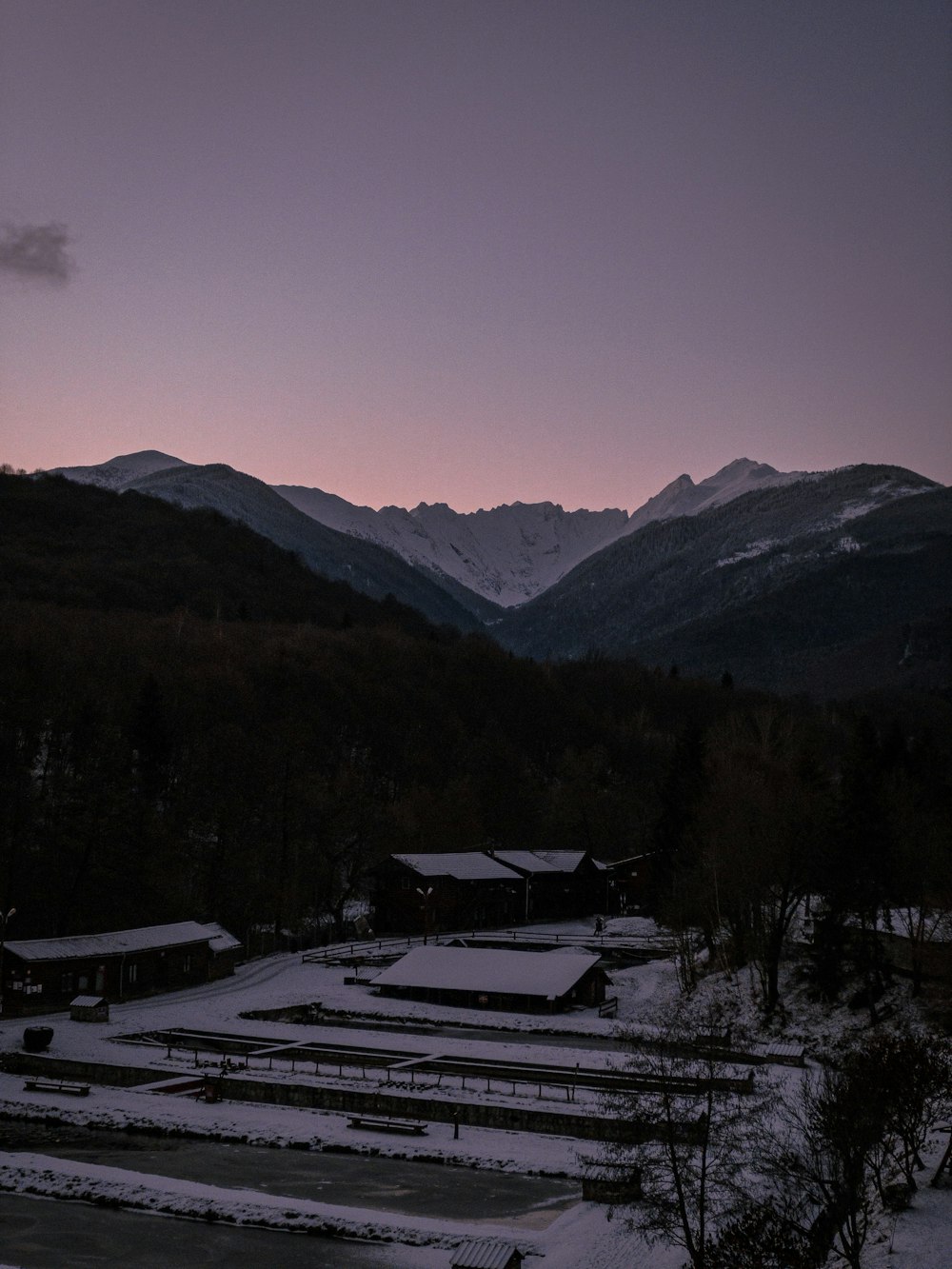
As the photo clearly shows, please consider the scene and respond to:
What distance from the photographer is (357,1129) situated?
124 ft

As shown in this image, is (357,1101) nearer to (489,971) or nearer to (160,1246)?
(160,1246)

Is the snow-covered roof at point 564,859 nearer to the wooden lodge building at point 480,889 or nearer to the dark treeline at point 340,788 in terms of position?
the wooden lodge building at point 480,889

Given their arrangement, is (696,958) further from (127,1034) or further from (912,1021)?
(127,1034)

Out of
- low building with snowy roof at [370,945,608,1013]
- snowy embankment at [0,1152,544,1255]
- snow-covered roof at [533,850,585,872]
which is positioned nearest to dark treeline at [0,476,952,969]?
low building with snowy roof at [370,945,608,1013]

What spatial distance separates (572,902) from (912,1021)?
4914 centimetres

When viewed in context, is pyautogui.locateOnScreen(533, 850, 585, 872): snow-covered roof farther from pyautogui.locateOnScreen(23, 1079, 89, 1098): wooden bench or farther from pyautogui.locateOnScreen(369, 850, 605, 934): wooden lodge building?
pyautogui.locateOnScreen(23, 1079, 89, 1098): wooden bench

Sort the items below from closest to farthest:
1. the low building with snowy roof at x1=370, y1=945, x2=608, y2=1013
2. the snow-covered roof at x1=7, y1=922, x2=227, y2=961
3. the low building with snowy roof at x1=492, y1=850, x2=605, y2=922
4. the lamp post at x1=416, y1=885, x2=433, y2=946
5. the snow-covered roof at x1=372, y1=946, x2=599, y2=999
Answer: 1. the snow-covered roof at x1=7, y1=922, x2=227, y2=961
2. the low building with snowy roof at x1=370, y1=945, x2=608, y2=1013
3. the snow-covered roof at x1=372, y1=946, x2=599, y2=999
4. the lamp post at x1=416, y1=885, x2=433, y2=946
5. the low building with snowy roof at x1=492, y1=850, x2=605, y2=922

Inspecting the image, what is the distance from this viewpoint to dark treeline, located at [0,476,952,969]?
195ft

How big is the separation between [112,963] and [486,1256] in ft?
128

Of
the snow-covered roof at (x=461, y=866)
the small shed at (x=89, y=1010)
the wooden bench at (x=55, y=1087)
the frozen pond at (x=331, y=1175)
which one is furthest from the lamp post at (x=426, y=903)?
the frozen pond at (x=331, y=1175)

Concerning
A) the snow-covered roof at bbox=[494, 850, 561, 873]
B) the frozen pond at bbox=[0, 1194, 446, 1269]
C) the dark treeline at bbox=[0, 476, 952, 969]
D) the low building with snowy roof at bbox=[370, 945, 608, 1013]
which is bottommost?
the frozen pond at bbox=[0, 1194, 446, 1269]

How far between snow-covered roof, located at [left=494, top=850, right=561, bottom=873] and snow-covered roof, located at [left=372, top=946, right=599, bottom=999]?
28608 mm

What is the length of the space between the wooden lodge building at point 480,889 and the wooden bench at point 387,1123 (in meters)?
42.9

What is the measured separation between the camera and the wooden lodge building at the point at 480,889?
83750 mm
